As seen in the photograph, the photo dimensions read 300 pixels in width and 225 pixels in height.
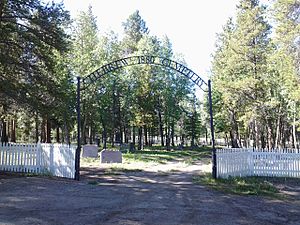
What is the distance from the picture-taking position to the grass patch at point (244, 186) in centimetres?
1028

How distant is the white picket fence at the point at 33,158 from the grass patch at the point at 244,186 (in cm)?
577

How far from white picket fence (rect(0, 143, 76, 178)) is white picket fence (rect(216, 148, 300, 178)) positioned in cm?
660

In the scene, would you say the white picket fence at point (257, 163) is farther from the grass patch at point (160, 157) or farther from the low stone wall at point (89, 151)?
the low stone wall at point (89, 151)

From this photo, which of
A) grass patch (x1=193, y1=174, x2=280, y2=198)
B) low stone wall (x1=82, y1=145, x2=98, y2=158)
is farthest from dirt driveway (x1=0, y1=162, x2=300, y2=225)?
low stone wall (x1=82, y1=145, x2=98, y2=158)

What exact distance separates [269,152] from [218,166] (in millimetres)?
2456

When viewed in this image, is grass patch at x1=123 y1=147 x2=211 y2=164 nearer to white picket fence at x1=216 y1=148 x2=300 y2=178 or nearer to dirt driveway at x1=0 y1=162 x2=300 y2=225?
white picket fence at x1=216 y1=148 x2=300 y2=178

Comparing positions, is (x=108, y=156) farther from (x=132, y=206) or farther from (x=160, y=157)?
(x=132, y=206)

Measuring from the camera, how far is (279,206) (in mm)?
8305

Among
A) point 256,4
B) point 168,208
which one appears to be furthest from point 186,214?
point 256,4

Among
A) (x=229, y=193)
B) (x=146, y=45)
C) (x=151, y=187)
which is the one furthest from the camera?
(x=146, y=45)

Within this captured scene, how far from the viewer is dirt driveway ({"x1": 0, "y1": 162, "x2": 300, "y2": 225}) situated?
6.50 m

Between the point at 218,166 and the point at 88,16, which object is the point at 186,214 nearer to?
the point at 218,166

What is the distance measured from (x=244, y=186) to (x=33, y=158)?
8.77 m

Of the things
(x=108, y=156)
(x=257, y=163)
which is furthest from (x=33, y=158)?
(x=257, y=163)
